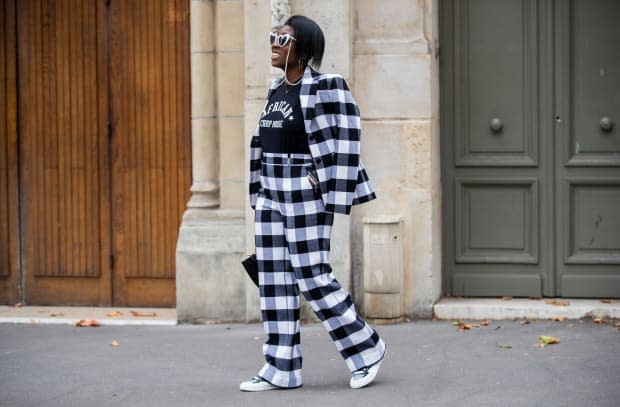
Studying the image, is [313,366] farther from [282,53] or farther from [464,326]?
[282,53]

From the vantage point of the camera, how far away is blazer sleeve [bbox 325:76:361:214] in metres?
6.38

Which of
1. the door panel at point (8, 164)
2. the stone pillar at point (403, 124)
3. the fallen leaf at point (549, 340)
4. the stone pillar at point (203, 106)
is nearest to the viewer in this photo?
the fallen leaf at point (549, 340)

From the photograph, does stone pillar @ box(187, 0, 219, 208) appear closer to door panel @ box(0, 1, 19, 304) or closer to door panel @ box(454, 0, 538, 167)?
door panel @ box(0, 1, 19, 304)

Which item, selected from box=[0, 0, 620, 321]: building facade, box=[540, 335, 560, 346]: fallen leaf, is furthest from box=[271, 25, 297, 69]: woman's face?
box=[540, 335, 560, 346]: fallen leaf

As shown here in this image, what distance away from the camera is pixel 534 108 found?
9.19 metres

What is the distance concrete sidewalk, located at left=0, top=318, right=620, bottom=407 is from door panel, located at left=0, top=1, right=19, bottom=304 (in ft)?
3.08

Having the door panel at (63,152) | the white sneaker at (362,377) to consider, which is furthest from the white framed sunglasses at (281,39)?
the door panel at (63,152)

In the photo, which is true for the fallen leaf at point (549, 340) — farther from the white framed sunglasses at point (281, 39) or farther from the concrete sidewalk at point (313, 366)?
the white framed sunglasses at point (281, 39)

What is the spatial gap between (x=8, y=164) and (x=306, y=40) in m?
4.43

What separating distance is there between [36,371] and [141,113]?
2.96 metres

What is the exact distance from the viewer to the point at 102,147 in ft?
32.5

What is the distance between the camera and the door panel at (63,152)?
9914 mm

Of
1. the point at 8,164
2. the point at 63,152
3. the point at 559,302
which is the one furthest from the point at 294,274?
the point at 8,164

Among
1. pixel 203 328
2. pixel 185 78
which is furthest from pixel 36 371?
pixel 185 78
